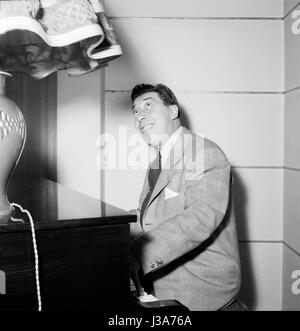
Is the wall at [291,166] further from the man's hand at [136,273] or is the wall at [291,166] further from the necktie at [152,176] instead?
the man's hand at [136,273]

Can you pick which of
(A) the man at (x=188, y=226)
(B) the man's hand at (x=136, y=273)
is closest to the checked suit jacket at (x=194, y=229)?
(A) the man at (x=188, y=226)

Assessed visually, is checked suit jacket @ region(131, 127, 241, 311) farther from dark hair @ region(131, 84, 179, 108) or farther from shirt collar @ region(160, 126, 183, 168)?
dark hair @ region(131, 84, 179, 108)

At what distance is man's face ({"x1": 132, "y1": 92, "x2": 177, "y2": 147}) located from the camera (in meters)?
1.88

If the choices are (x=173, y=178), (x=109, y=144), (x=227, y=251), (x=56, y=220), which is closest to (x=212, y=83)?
(x=109, y=144)

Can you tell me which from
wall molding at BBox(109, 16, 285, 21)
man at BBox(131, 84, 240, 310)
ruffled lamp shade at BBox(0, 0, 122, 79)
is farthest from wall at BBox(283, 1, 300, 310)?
ruffled lamp shade at BBox(0, 0, 122, 79)

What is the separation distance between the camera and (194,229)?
1.49m

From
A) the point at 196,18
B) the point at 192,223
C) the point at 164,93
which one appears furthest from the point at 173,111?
the point at 196,18

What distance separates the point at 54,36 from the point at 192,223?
86 centimetres

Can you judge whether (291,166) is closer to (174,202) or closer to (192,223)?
(174,202)

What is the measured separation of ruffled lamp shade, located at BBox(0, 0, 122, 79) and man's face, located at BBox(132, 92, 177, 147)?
0.79 metres

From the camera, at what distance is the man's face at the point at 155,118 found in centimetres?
188
